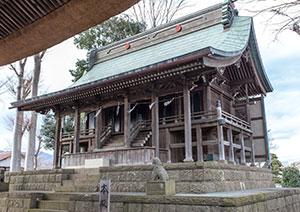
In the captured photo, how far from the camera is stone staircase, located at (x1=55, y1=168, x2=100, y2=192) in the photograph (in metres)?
8.69

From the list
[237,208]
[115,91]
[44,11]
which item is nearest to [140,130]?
[115,91]

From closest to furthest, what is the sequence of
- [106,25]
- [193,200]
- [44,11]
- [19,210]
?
1. [44,11]
2. [193,200]
3. [19,210]
4. [106,25]

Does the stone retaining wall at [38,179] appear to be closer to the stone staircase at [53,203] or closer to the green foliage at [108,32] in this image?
the stone staircase at [53,203]

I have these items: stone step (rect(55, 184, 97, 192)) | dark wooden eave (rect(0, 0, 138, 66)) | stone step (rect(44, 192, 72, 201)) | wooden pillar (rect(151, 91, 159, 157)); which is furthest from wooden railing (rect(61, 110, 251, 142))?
dark wooden eave (rect(0, 0, 138, 66))

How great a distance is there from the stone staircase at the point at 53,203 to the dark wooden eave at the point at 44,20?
18.9ft

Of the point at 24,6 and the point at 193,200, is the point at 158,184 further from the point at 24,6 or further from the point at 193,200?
the point at 24,6

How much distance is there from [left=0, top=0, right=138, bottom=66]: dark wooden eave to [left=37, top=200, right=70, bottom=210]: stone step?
5.80 m

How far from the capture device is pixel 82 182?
938cm

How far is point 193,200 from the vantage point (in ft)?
17.8

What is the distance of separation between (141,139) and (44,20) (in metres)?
10.4

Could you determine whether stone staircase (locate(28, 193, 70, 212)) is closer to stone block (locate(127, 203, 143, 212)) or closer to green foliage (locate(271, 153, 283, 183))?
stone block (locate(127, 203, 143, 212))

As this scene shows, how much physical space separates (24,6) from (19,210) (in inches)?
305

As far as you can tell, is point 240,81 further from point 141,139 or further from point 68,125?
point 68,125

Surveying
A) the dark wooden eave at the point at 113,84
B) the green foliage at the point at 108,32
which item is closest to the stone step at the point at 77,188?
the dark wooden eave at the point at 113,84
